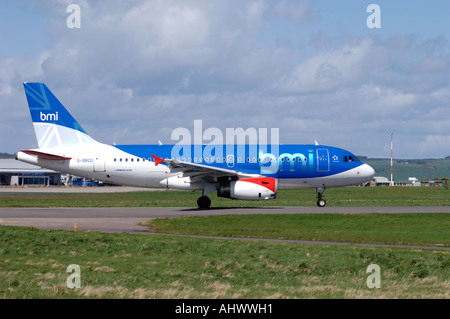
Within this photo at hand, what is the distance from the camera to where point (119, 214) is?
3631 centimetres

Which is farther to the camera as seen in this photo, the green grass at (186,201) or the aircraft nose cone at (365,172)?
the green grass at (186,201)

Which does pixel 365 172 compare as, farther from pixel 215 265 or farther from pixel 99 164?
pixel 215 265

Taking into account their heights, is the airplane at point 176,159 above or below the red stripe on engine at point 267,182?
above

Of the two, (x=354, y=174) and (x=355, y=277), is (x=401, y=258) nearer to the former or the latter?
(x=355, y=277)

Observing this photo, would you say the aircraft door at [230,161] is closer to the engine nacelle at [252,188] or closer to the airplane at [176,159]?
the airplane at [176,159]

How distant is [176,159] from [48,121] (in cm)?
1022

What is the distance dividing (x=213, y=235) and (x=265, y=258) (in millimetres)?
6803

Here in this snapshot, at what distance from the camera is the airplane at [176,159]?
4288 centimetres

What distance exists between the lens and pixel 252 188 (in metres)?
40.1

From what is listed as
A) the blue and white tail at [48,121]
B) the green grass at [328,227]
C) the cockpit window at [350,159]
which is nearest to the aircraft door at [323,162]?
the cockpit window at [350,159]

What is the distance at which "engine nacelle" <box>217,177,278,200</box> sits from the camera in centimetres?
4016
